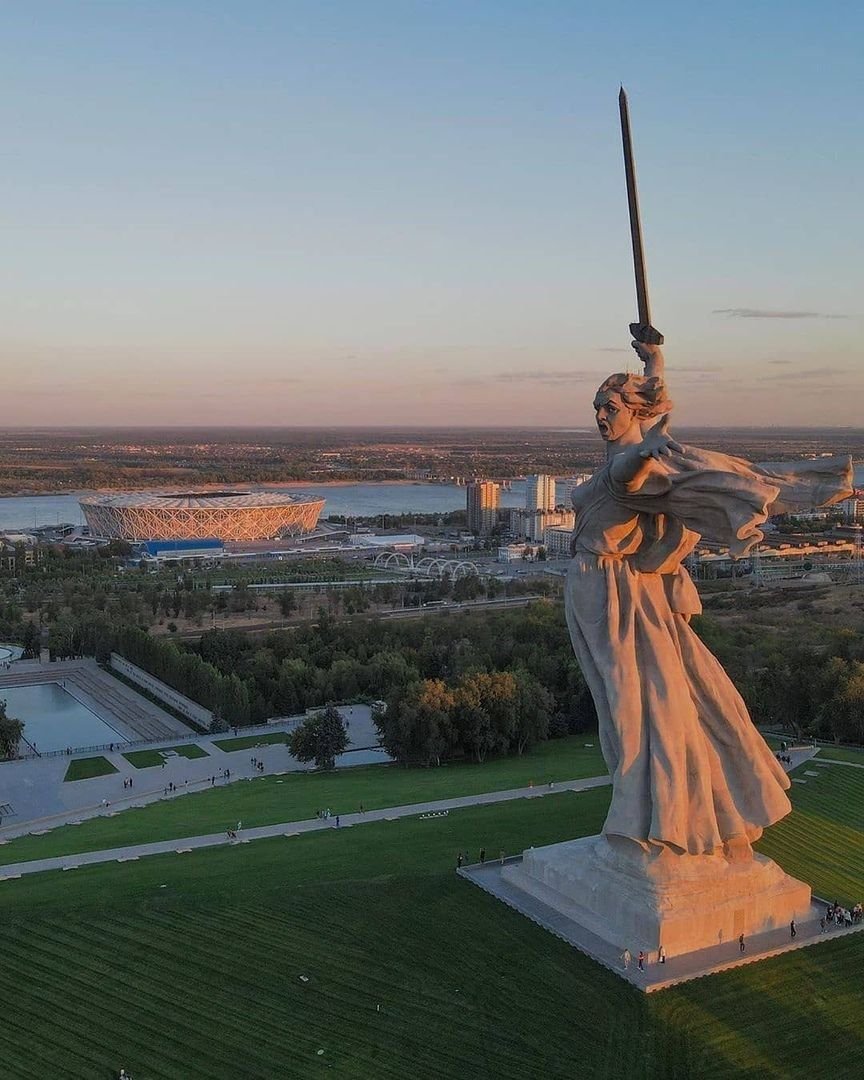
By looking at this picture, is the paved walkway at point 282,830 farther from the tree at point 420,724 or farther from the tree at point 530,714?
the tree at point 530,714

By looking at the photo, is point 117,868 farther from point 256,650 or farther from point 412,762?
point 256,650

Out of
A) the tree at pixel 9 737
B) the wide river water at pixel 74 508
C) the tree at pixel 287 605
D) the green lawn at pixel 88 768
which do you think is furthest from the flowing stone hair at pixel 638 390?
the wide river water at pixel 74 508

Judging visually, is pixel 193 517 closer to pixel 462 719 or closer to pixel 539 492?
pixel 539 492

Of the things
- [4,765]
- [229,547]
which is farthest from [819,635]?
[229,547]

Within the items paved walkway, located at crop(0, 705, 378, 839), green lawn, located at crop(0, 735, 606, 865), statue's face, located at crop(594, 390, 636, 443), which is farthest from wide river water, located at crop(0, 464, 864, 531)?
statue's face, located at crop(594, 390, 636, 443)

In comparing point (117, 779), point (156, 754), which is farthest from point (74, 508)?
point (117, 779)

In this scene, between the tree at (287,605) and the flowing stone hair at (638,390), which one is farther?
the tree at (287,605)

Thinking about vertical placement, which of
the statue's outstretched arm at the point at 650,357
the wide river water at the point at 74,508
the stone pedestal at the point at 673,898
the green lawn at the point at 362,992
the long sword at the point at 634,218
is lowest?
the wide river water at the point at 74,508
